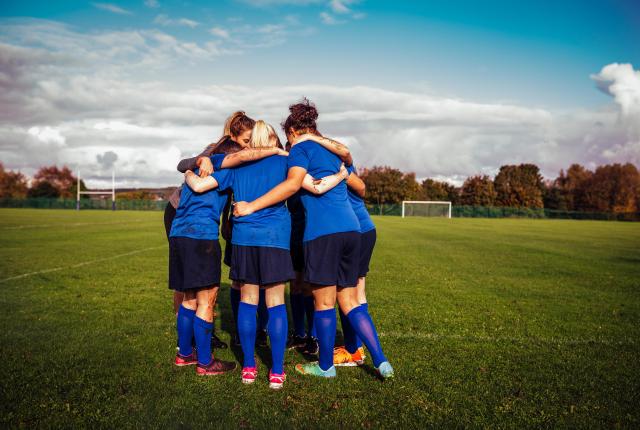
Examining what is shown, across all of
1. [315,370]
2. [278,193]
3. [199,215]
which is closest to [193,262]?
[199,215]

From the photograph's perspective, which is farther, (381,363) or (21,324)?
(21,324)

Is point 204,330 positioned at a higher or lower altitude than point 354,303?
lower

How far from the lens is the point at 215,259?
4566mm

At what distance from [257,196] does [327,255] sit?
80 cm

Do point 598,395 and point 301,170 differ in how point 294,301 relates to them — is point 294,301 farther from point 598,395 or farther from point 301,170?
point 598,395

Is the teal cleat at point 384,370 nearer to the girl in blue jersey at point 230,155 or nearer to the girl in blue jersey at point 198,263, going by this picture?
the girl in blue jersey at point 198,263

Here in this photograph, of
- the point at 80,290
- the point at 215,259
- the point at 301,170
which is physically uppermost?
the point at 301,170

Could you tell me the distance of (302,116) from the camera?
14.3ft

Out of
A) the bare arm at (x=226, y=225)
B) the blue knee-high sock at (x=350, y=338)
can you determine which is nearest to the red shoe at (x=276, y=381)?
the blue knee-high sock at (x=350, y=338)

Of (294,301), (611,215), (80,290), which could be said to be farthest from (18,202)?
(611,215)

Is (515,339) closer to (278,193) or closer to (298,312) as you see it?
(298,312)

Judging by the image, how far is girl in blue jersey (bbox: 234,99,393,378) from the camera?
4211 millimetres

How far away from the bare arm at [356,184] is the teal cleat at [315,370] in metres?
1.67

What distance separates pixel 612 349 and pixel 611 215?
7667cm
